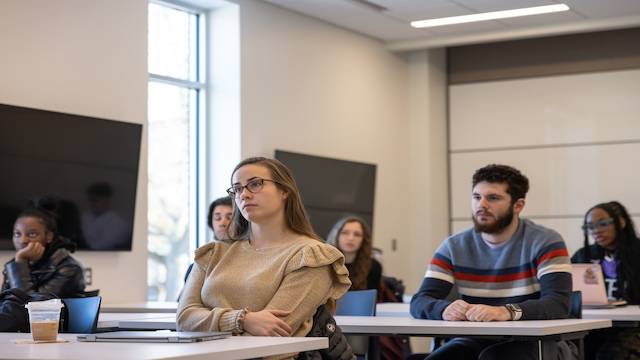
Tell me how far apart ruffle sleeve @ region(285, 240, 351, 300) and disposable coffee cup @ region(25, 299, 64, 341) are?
0.71 metres

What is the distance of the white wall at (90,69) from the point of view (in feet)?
14.8

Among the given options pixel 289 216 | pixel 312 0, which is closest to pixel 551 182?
pixel 312 0

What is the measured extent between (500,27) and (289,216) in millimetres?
5247

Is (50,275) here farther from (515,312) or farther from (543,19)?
(543,19)

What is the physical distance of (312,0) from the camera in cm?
628

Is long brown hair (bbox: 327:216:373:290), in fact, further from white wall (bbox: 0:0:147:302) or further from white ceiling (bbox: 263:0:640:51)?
white ceiling (bbox: 263:0:640:51)

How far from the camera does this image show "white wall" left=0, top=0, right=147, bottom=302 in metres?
4.50

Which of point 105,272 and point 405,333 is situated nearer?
point 405,333

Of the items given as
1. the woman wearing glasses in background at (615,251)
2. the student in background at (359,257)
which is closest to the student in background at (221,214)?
the student in background at (359,257)

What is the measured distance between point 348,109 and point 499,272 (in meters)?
4.15

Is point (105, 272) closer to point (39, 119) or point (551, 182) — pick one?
point (39, 119)

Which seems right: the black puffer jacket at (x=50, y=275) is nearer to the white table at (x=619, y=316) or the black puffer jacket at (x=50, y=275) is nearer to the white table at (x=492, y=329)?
the white table at (x=492, y=329)

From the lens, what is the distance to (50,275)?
385 centimetres

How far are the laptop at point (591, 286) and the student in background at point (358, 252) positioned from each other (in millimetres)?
1281
